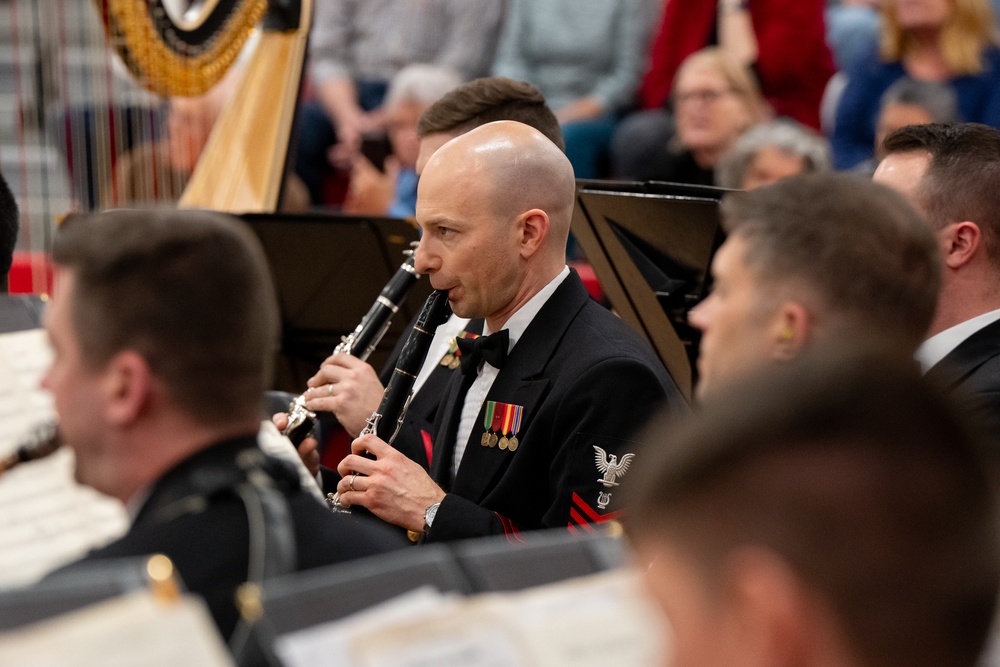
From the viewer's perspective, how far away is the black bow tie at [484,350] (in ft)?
9.58

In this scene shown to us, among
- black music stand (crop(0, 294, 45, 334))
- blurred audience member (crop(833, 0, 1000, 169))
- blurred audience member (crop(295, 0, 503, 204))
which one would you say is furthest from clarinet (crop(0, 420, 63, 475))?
blurred audience member (crop(295, 0, 503, 204))

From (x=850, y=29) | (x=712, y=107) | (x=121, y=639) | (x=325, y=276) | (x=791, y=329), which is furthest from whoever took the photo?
(x=850, y=29)

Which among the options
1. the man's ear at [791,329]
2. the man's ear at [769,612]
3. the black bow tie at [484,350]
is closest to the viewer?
the man's ear at [769,612]

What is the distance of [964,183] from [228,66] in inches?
105

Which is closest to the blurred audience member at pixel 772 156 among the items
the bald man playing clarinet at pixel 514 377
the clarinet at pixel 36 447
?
the bald man playing clarinet at pixel 514 377

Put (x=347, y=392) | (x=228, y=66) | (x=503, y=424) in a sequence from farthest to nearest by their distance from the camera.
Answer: (x=228, y=66), (x=347, y=392), (x=503, y=424)

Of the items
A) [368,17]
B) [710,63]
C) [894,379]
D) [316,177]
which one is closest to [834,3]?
[710,63]

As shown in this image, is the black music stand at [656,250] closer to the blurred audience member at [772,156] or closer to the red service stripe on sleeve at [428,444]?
the red service stripe on sleeve at [428,444]

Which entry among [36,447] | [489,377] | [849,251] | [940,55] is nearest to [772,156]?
[940,55]

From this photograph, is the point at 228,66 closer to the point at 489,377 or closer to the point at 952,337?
the point at 489,377

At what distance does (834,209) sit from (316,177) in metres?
5.76

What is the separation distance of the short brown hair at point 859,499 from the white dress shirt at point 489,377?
188 centimetres

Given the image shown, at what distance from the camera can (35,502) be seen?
6.45 ft

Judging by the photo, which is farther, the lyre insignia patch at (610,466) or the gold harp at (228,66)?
the gold harp at (228,66)
